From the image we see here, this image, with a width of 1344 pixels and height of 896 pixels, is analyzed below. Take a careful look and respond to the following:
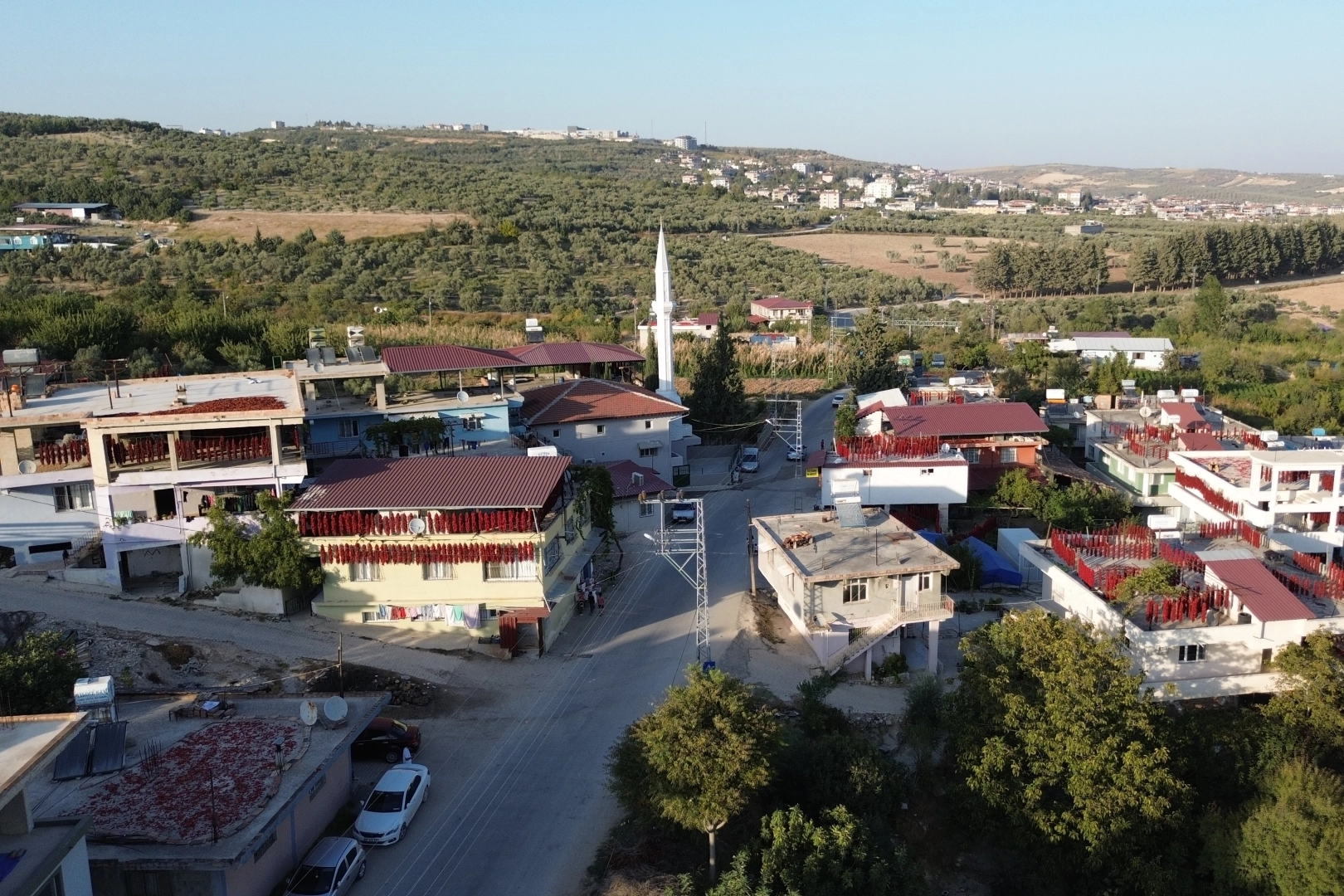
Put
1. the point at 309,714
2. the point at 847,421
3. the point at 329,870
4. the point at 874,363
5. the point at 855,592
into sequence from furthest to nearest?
1. the point at 874,363
2. the point at 847,421
3. the point at 855,592
4. the point at 309,714
5. the point at 329,870

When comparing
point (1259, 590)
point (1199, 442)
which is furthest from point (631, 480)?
point (1199, 442)

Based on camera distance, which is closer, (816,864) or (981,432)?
(816,864)

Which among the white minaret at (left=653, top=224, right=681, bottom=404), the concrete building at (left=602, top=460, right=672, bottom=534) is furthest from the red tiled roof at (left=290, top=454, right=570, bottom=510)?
the white minaret at (left=653, top=224, right=681, bottom=404)

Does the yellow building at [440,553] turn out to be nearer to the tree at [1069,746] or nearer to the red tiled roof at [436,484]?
the red tiled roof at [436,484]

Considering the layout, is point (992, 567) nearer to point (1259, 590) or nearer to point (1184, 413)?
point (1259, 590)

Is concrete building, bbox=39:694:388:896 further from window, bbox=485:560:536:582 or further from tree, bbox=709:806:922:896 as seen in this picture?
tree, bbox=709:806:922:896

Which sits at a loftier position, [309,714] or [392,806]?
[309,714]

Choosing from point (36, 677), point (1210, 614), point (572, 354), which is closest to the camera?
point (36, 677)

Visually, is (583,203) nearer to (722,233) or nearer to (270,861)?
(722,233)

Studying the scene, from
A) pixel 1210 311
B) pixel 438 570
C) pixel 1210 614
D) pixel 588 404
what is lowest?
pixel 1210 614
